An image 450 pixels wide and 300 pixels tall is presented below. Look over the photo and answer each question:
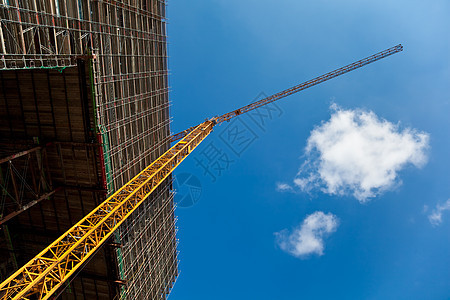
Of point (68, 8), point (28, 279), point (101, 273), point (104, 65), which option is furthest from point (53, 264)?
point (68, 8)

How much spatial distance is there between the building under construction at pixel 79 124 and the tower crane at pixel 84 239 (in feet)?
4.91

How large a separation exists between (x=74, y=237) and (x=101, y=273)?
27.8 ft

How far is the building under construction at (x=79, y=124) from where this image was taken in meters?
18.9

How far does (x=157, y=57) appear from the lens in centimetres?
3006

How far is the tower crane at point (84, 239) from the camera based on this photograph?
651 inches

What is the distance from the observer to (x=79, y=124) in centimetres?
2192

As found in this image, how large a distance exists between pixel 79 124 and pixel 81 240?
975 cm

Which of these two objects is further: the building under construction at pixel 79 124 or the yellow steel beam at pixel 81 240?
the building under construction at pixel 79 124

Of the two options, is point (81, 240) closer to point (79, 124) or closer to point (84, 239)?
point (84, 239)

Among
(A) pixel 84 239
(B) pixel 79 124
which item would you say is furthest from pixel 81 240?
(B) pixel 79 124

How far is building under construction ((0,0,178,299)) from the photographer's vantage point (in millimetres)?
18938

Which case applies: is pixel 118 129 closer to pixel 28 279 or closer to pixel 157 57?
pixel 157 57

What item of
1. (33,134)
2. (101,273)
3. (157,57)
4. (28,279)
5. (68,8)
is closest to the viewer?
(28,279)

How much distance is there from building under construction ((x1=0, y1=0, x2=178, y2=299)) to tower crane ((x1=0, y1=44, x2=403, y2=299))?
58.9 inches
